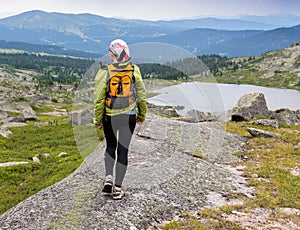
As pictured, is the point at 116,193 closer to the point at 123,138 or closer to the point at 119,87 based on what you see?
the point at 123,138

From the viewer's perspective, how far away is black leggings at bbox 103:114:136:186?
11.9 m

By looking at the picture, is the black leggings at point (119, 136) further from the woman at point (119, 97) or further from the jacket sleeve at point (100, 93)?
the jacket sleeve at point (100, 93)

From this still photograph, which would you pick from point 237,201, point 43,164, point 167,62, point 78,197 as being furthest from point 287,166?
point 43,164

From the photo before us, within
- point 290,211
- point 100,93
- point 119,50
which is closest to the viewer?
point 119,50

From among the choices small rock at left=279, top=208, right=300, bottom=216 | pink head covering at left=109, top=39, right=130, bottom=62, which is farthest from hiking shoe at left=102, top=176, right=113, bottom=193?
small rock at left=279, top=208, right=300, bottom=216

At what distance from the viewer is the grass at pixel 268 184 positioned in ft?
41.3

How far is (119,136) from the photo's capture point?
1212cm

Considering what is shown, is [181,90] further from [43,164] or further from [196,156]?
[43,164]

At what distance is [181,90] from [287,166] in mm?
8430

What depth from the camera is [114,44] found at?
1148cm

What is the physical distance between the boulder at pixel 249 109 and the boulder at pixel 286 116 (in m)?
1.89

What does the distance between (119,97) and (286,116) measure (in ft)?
123

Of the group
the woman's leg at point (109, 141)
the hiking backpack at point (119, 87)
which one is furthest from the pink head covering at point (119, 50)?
the woman's leg at point (109, 141)

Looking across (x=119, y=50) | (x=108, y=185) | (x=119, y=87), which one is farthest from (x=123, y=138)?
(x=119, y=50)
